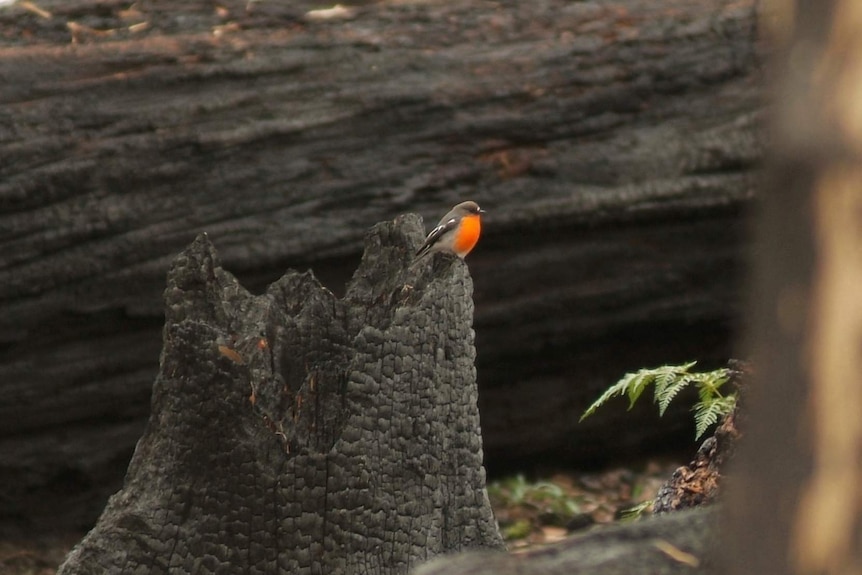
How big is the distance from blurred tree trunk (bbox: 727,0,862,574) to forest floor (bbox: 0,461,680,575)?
4.99 m

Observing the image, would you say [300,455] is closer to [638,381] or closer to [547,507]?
[638,381]

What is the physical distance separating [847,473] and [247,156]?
16.9 ft

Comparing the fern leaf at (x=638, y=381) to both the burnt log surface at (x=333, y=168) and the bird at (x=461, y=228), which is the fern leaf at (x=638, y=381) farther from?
the burnt log surface at (x=333, y=168)

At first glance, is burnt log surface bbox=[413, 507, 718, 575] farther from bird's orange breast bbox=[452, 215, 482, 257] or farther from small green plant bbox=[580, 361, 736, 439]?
bird's orange breast bbox=[452, 215, 482, 257]

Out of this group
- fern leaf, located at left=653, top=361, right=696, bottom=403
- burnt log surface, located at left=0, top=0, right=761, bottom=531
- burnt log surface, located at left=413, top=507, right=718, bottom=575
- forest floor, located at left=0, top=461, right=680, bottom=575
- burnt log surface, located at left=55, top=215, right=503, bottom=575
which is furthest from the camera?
forest floor, located at left=0, top=461, right=680, bottom=575

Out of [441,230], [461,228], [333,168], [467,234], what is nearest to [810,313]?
[441,230]

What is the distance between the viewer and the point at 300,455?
3.54 meters

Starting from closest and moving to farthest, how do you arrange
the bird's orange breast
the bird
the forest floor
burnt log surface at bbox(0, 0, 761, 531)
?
1. the bird
2. the bird's orange breast
3. burnt log surface at bbox(0, 0, 761, 531)
4. the forest floor

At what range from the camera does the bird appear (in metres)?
5.87

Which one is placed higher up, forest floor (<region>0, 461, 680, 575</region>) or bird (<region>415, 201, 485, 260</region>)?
bird (<region>415, 201, 485, 260</region>)

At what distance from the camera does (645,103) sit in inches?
275

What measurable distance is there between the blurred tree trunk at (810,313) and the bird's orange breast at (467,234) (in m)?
4.22

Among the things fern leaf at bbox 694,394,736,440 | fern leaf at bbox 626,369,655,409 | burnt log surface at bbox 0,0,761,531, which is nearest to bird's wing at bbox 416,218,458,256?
burnt log surface at bbox 0,0,761,531

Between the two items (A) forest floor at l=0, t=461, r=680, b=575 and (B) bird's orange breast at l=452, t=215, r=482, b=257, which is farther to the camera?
(A) forest floor at l=0, t=461, r=680, b=575
